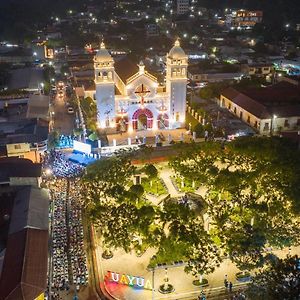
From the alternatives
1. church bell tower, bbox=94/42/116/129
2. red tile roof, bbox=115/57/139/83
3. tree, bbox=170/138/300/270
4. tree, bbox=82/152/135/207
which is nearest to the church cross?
red tile roof, bbox=115/57/139/83

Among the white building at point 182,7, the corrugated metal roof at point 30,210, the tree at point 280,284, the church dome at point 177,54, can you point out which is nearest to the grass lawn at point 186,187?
the corrugated metal roof at point 30,210

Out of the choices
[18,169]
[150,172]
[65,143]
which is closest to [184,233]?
[150,172]

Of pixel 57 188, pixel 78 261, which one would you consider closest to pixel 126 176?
pixel 57 188

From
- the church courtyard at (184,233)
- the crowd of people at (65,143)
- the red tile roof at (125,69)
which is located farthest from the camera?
the red tile roof at (125,69)

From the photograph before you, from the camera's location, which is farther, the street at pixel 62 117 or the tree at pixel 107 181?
the street at pixel 62 117

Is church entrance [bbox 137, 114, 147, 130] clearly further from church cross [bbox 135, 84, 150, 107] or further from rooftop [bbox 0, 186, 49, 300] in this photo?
rooftop [bbox 0, 186, 49, 300]

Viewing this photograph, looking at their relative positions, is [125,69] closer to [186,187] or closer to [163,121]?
[163,121]

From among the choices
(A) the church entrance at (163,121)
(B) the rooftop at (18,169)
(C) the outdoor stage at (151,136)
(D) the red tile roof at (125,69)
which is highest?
(D) the red tile roof at (125,69)

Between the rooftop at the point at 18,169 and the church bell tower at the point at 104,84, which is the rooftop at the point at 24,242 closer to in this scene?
the rooftop at the point at 18,169
